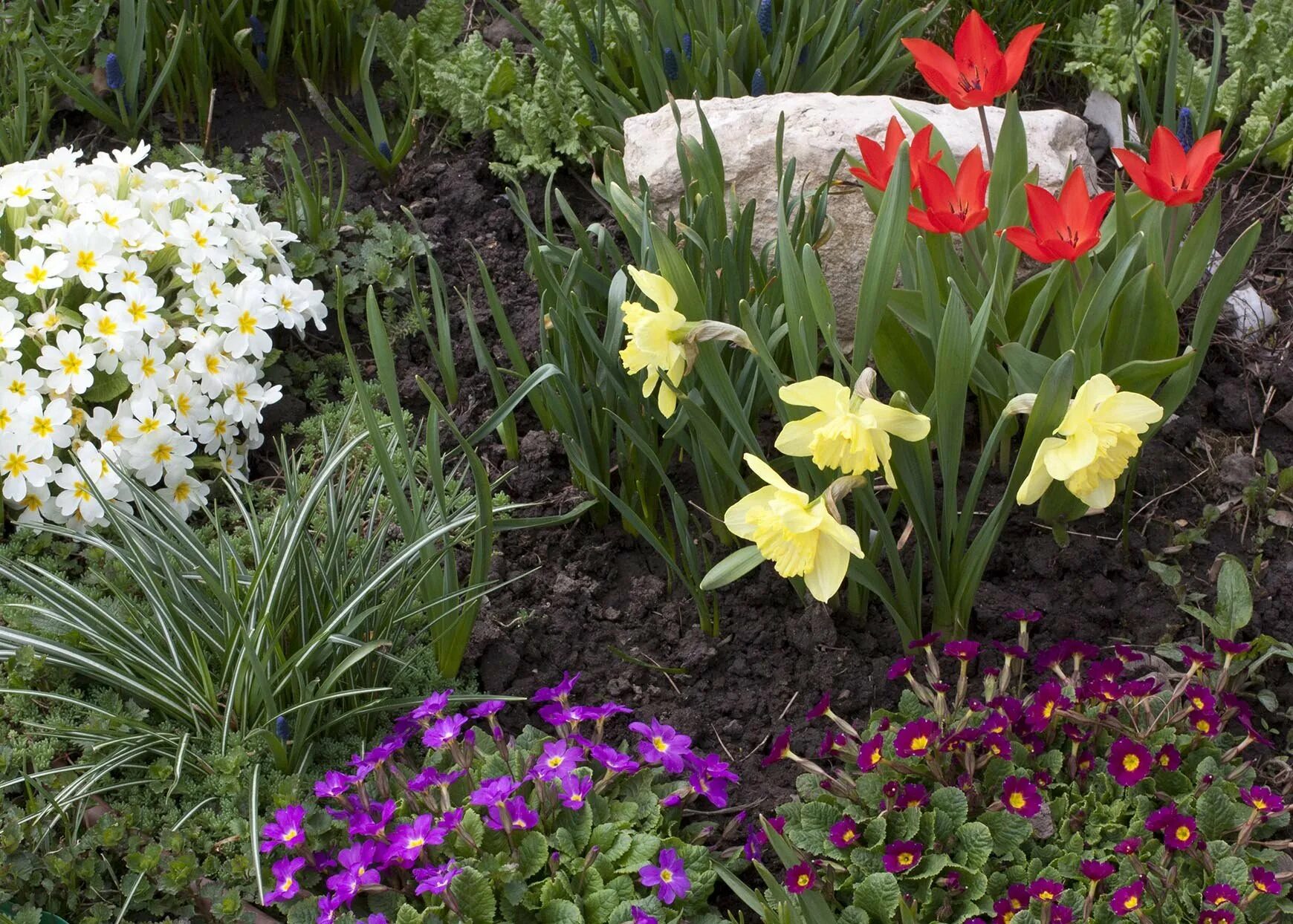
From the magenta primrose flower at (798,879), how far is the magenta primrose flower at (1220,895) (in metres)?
0.50

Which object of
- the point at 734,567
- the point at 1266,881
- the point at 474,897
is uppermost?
the point at 734,567

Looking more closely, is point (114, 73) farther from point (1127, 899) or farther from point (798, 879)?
point (1127, 899)

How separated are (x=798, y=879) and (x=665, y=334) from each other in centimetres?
79

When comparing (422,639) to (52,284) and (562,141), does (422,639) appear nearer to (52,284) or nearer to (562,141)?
(52,284)

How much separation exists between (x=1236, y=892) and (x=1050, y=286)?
0.96m

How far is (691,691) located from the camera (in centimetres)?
208

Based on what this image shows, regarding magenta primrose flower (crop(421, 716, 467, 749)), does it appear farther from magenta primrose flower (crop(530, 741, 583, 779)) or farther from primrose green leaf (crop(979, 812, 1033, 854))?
primrose green leaf (crop(979, 812, 1033, 854))

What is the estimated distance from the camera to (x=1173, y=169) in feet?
6.25

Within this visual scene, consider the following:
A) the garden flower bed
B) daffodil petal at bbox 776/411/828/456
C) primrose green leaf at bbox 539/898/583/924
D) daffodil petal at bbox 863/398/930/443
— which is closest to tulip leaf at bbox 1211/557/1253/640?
the garden flower bed

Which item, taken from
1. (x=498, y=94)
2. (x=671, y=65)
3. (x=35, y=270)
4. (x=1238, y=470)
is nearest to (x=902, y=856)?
(x=1238, y=470)

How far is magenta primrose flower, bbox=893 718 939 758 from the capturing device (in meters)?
1.65

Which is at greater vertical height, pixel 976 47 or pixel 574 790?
pixel 976 47

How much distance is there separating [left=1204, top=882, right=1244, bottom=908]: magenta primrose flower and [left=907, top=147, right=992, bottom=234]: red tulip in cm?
98

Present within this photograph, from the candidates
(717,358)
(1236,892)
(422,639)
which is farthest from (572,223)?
(1236,892)
